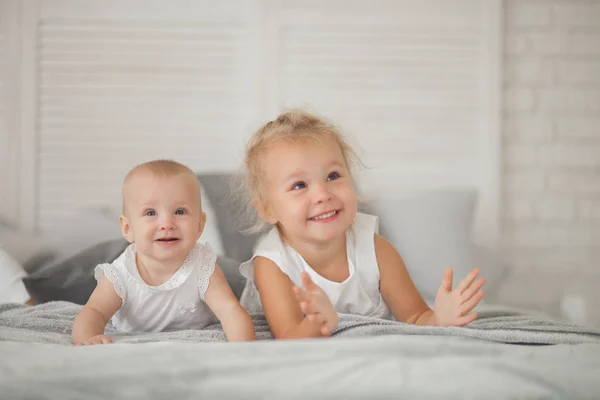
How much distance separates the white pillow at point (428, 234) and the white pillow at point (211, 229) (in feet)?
1.27

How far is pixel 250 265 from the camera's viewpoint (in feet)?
4.35

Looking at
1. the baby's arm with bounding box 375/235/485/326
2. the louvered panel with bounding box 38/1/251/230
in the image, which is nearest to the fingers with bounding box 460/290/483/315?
the baby's arm with bounding box 375/235/485/326

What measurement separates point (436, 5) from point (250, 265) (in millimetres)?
981

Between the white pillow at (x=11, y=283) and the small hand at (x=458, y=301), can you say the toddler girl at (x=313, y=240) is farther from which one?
the white pillow at (x=11, y=283)

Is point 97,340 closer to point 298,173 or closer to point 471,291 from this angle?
point 298,173

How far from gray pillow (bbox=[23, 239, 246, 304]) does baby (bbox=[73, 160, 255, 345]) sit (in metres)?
0.30

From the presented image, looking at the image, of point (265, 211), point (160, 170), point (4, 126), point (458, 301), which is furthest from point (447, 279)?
point (4, 126)

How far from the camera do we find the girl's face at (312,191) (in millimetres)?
1231

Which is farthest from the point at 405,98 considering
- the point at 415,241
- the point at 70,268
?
the point at 70,268

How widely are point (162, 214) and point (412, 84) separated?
3.18ft

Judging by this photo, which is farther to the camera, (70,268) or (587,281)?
(587,281)

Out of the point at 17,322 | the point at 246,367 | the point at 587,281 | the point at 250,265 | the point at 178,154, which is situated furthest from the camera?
the point at 587,281

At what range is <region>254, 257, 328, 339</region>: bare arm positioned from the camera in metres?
1.12

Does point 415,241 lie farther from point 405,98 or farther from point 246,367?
point 246,367
